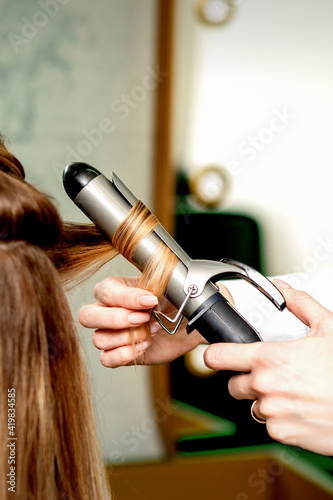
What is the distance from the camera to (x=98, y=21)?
4.08ft

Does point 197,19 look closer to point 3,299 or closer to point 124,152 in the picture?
point 124,152

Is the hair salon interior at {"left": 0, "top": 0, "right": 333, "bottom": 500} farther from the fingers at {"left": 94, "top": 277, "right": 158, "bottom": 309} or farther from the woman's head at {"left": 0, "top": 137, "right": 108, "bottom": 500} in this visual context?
the woman's head at {"left": 0, "top": 137, "right": 108, "bottom": 500}

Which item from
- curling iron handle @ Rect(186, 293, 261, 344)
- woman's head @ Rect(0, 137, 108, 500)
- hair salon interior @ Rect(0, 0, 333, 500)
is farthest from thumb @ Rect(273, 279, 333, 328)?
hair salon interior @ Rect(0, 0, 333, 500)

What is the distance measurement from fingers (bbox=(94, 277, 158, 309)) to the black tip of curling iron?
133 mm

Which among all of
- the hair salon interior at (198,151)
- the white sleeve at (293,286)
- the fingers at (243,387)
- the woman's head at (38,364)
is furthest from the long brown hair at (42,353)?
the hair salon interior at (198,151)

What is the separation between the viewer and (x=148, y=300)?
0.51 m

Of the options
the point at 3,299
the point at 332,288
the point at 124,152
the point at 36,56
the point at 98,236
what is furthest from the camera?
the point at 124,152

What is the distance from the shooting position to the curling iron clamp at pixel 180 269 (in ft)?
1.48

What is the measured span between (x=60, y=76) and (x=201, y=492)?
113 cm

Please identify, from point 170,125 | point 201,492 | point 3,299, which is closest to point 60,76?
point 170,125

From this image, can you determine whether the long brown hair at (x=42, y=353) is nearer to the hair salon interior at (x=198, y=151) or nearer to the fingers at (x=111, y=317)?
the fingers at (x=111, y=317)

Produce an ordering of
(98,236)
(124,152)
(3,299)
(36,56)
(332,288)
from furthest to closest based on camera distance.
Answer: (124,152), (36,56), (332,288), (98,236), (3,299)

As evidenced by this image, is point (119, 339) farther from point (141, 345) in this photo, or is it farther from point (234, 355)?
point (234, 355)

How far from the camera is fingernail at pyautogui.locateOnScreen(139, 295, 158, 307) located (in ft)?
1.67
